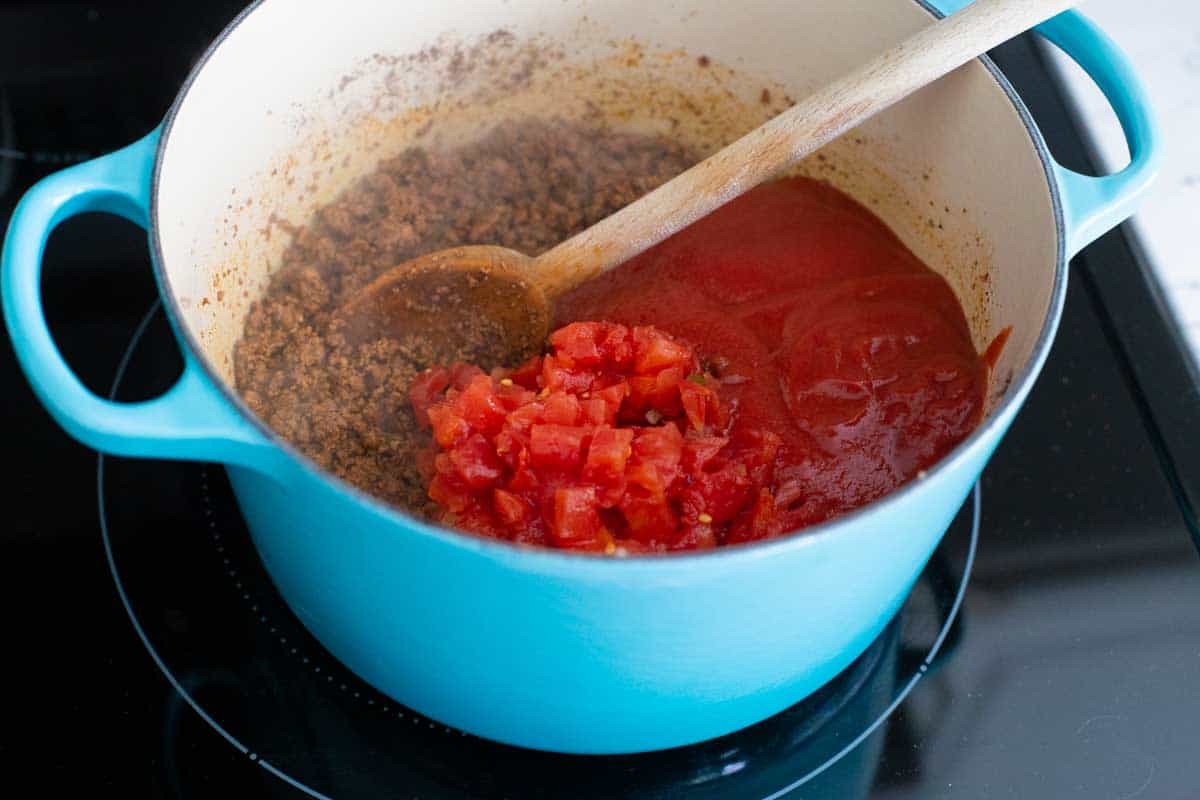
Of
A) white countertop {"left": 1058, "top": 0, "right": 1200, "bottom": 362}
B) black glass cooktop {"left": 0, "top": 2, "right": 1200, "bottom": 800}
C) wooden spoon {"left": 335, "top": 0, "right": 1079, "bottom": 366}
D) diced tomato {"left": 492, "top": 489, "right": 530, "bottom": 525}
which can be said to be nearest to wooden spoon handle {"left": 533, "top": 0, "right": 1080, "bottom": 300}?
wooden spoon {"left": 335, "top": 0, "right": 1079, "bottom": 366}

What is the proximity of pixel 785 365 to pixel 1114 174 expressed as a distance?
0.43 meters

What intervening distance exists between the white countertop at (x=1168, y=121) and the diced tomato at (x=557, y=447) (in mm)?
935

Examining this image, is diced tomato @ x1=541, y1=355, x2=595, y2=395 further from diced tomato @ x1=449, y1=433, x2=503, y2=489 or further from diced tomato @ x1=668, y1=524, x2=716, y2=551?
diced tomato @ x1=668, y1=524, x2=716, y2=551

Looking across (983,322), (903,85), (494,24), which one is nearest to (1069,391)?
(983,322)

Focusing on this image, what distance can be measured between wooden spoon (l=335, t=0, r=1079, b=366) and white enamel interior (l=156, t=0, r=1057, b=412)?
0.10m

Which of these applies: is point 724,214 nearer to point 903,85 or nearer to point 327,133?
point 903,85

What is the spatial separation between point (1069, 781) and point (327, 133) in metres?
1.18

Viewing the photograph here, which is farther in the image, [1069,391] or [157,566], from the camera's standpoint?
[1069,391]

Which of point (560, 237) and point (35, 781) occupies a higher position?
point (560, 237)

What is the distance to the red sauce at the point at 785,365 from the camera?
47.5 inches

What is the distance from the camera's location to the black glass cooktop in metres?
1.18

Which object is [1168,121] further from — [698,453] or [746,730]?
[746,730]

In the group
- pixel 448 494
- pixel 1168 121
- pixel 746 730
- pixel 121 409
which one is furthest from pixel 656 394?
pixel 1168 121

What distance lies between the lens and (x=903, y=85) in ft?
4.05
